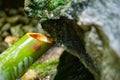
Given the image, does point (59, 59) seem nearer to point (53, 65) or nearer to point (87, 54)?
point (53, 65)

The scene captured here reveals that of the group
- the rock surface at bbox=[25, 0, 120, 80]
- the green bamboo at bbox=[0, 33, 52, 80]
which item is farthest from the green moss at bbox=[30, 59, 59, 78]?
the rock surface at bbox=[25, 0, 120, 80]

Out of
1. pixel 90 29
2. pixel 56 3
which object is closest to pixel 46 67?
pixel 56 3

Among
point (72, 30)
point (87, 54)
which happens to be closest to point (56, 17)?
point (72, 30)

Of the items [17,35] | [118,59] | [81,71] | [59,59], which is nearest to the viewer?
[118,59]

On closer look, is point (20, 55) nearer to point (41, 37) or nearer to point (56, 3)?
point (41, 37)

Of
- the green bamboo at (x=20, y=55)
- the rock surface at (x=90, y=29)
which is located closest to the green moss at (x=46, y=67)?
the green bamboo at (x=20, y=55)

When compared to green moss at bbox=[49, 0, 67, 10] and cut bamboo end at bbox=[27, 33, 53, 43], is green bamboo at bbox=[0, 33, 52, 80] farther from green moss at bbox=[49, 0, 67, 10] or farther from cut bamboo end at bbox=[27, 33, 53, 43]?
green moss at bbox=[49, 0, 67, 10]

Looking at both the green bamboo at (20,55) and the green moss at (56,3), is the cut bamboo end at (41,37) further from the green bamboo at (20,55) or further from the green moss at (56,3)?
the green moss at (56,3)
